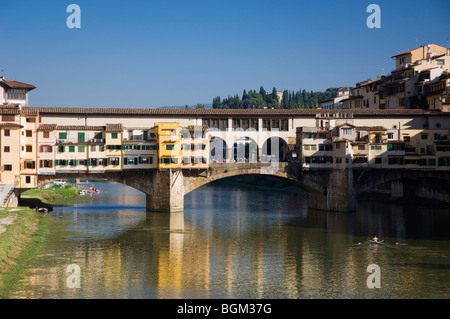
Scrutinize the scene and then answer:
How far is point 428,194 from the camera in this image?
241ft

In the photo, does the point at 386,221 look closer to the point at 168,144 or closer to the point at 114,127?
the point at 168,144

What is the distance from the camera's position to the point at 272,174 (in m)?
66.1

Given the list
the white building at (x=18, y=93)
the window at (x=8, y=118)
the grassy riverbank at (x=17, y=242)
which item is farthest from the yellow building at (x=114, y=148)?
the white building at (x=18, y=93)

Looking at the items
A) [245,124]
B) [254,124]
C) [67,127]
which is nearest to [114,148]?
[67,127]

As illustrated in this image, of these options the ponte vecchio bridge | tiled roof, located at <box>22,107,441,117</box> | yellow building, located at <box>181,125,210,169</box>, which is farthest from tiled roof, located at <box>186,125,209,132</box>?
tiled roof, located at <box>22,107,441,117</box>

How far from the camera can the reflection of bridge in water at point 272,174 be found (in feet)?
205

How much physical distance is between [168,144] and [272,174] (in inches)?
480

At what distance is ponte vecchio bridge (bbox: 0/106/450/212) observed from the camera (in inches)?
2359

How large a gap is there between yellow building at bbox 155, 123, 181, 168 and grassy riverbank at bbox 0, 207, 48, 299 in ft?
43.5

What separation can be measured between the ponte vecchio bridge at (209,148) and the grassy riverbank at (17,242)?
20.8 feet

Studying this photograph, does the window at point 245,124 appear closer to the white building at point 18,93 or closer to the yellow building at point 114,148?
the yellow building at point 114,148

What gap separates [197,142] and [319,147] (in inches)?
535

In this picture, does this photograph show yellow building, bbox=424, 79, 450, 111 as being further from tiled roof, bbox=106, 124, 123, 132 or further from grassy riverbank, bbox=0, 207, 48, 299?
grassy riverbank, bbox=0, 207, 48, 299

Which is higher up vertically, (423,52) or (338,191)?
(423,52)
